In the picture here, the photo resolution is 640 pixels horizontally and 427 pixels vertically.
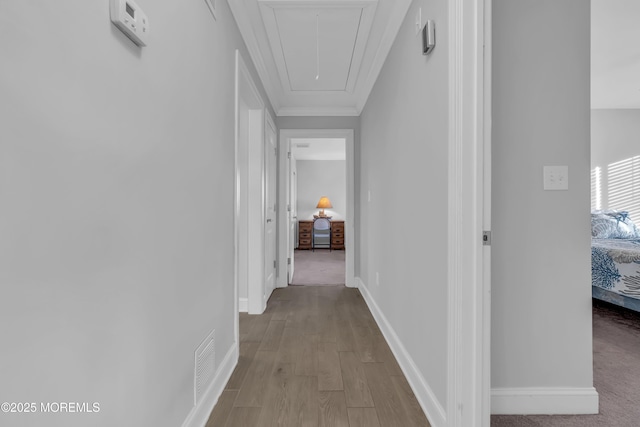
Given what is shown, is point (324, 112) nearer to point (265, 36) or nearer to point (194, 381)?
point (265, 36)

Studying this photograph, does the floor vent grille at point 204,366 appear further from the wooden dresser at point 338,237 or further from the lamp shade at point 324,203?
the lamp shade at point 324,203

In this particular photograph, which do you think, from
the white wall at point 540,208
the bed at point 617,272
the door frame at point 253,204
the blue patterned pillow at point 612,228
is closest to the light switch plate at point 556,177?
the white wall at point 540,208

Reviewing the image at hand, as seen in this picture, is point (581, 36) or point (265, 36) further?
point (265, 36)

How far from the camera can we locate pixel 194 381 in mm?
1364

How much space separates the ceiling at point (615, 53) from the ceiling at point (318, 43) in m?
1.64

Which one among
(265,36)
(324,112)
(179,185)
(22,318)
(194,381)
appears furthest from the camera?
(324,112)

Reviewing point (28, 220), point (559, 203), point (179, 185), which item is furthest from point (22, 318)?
point (559, 203)

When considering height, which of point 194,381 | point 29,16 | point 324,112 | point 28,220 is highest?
point 324,112

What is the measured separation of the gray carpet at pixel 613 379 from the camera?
1.45m

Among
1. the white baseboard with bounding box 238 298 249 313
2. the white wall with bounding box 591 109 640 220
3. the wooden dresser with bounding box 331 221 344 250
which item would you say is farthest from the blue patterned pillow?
the wooden dresser with bounding box 331 221 344 250

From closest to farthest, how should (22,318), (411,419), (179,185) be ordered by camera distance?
(22,318) < (179,185) < (411,419)

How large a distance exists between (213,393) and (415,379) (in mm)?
1051

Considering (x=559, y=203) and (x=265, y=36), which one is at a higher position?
(x=265, y=36)

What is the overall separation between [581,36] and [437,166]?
0.95 meters
